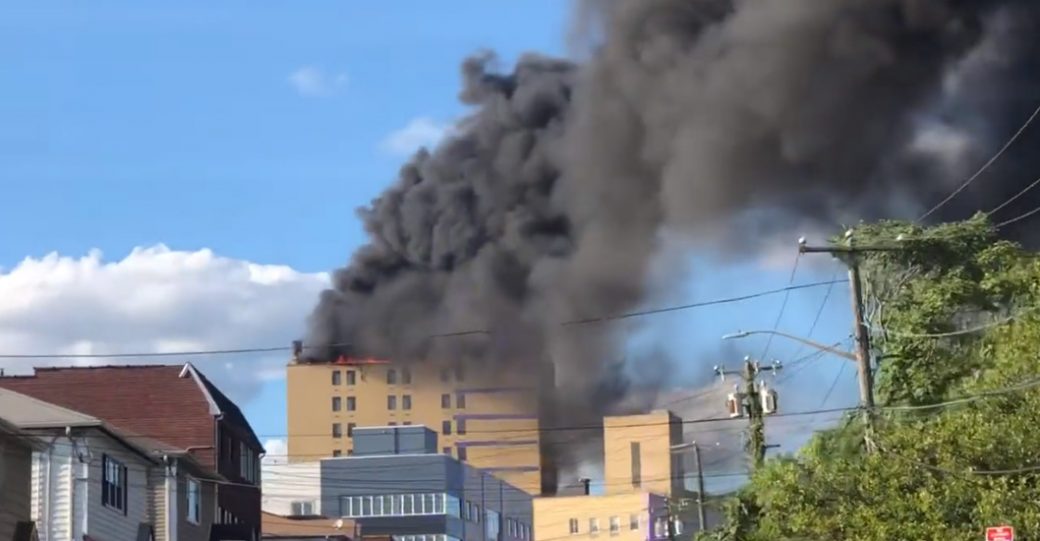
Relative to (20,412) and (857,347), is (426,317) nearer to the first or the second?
(20,412)

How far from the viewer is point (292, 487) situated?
11912 centimetres

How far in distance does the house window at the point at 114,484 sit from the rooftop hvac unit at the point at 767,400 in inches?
642

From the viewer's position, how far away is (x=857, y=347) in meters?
28.9

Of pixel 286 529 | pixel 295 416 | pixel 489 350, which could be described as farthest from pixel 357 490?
pixel 489 350

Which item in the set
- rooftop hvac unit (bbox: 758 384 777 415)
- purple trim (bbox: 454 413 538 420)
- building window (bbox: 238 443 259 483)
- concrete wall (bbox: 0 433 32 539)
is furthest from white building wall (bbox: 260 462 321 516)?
concrete wall (bbox: 0 433 32 539)

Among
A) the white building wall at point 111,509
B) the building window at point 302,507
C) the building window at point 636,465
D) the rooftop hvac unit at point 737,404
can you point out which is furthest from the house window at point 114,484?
the building window at point 302,507

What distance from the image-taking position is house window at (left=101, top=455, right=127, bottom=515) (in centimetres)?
3844

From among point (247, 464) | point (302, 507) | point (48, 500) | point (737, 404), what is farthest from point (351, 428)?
point (48, 500)

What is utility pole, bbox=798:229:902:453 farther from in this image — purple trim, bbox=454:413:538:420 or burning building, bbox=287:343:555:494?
purple trim, bbox=454:413:538:420

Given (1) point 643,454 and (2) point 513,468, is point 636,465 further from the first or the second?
(2) point 513,468

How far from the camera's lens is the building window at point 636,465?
10336 cm

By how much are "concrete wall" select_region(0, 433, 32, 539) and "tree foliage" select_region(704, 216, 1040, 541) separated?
43.4 ft

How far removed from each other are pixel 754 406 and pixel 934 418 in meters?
13.7

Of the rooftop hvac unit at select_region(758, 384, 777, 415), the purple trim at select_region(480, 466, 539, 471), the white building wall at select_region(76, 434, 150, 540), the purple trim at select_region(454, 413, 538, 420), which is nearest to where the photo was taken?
the white building wall at select_region(76, 434, 150, 540)
